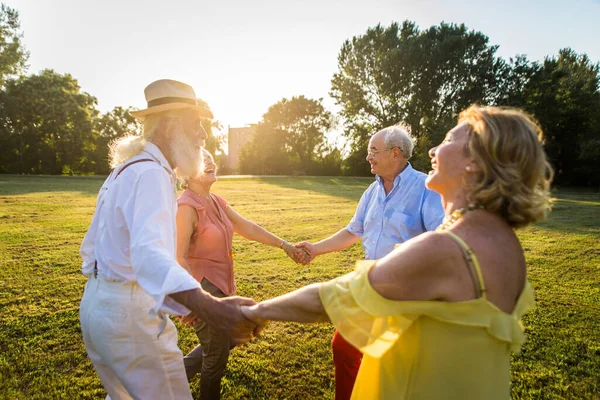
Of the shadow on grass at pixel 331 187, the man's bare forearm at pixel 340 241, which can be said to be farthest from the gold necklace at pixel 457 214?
the shadow on grass at pixel 331 187

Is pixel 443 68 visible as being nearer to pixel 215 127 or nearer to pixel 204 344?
pixel 215 127

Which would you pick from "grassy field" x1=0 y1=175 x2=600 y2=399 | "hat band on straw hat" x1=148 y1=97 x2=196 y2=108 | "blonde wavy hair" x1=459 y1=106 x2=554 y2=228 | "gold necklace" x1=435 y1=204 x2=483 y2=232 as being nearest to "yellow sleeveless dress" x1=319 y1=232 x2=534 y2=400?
"gold necklace" x1=435 y1=204 x2=483 y2=232

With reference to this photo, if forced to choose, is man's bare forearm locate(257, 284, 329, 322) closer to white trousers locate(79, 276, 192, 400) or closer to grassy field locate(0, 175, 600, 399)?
white trousers locate(79, 276, 192, 400)

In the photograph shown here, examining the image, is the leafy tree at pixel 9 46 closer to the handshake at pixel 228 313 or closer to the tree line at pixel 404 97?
the tree line at pixel 404 97

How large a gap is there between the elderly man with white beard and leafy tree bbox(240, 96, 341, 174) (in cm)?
5559

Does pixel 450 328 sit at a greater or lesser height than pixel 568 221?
greater

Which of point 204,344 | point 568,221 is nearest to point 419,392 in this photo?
point 204,344

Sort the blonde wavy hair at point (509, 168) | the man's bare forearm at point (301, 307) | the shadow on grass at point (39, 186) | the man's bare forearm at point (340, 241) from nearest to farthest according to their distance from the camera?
the blonde wavy hair at point (509, 168)
the man's bare forearm at point (301, 307)
the man's bare forearm at point (340, 241)
the shadow on grass at point (39, 186)

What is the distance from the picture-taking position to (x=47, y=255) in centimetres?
858

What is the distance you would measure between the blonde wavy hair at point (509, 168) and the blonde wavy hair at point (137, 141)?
81.3 inches

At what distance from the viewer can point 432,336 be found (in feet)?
5.57

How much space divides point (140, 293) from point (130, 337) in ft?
0.84

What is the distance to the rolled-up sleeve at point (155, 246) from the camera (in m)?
2.04

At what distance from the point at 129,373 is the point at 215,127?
64.8m
